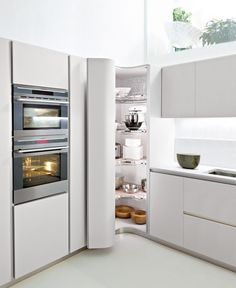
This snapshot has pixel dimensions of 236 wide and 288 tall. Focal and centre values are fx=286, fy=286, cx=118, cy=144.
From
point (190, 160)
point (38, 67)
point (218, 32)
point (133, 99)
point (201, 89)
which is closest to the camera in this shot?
point (38, 67)

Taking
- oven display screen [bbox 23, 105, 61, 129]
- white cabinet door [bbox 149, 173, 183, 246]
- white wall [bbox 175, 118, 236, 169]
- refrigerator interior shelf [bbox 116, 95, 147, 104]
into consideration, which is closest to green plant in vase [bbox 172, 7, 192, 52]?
refrigerator interior shelf [bbox 116, 95, 147, 104]

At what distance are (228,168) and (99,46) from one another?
216 centimetres

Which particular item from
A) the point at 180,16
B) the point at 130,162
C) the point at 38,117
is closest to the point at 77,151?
the point at 38,117

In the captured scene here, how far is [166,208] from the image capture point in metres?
3.04

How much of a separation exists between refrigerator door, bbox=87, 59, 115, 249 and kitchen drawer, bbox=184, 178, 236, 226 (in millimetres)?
774

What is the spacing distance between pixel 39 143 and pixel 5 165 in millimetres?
350

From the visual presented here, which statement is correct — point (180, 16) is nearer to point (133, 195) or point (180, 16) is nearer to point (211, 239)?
point (133, 195)

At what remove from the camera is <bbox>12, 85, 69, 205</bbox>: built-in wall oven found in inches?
88.7

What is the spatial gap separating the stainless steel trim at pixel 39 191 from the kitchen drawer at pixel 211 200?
1.21 metres

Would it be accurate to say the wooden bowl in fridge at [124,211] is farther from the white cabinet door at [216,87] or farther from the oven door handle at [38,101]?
the oven door handle at [38,101]

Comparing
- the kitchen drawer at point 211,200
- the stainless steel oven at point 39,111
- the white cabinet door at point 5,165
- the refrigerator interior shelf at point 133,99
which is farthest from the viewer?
the refrigerator interior shelf at point 133,99

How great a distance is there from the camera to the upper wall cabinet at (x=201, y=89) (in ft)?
9.06

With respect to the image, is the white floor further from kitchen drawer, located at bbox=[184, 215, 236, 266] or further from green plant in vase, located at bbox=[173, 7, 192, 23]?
green plant in vase, located at bbox=[173, 7, 192, 23]

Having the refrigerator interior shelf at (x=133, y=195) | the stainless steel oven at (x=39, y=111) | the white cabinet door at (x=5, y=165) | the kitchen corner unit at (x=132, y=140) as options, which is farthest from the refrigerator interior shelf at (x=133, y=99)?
the white cabinet door at (x=5, y=165)
